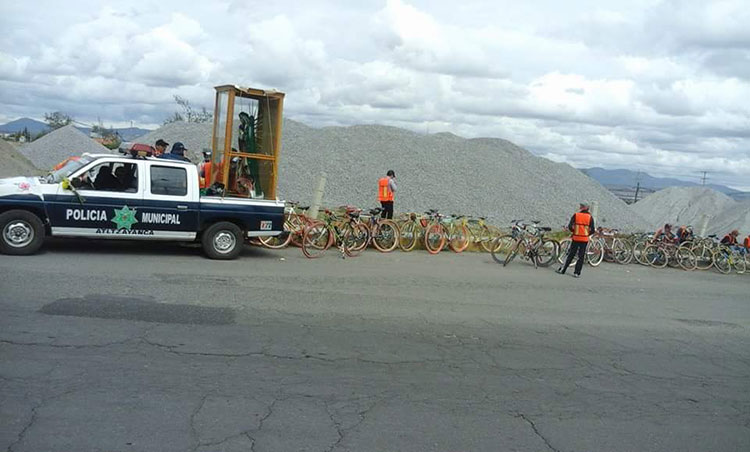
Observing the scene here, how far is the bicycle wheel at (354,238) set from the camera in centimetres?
1508

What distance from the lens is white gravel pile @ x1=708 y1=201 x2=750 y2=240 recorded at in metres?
32.0

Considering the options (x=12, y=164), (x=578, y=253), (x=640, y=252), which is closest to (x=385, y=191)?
(x=578, y=253)

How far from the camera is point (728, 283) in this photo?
1694 centimetres

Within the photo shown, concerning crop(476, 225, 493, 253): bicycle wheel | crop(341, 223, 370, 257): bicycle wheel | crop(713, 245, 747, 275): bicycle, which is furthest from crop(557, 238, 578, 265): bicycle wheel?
crop(713, 245, 747, 275): bicycle

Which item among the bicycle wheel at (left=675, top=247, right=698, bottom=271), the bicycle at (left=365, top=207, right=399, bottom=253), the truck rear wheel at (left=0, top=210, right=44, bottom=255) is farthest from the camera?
the bicycle wheel at (left=675, top=247, right=698, bottom=271)

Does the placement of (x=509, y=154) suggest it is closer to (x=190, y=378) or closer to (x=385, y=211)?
(x=385, y=211)

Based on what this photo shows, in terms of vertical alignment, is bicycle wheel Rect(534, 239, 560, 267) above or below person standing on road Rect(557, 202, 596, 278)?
below

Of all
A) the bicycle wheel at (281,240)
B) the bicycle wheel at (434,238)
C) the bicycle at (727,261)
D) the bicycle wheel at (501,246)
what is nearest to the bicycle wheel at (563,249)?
the bicycle wheel at (501,246)

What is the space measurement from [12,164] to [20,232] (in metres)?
17.5

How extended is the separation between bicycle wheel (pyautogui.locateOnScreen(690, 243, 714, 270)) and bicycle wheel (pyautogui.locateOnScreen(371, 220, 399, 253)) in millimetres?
8863

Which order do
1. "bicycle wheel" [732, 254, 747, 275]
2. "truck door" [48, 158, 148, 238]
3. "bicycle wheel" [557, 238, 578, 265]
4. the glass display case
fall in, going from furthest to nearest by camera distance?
"bicycle wheel" [732, 254, 747, 275] < "bicycle wheel" [557, 238, 578, 265] < the glass display case < "truck door" [48, 158, 148, 238]

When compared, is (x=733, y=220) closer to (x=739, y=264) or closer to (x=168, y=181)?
(x=739, y=264)

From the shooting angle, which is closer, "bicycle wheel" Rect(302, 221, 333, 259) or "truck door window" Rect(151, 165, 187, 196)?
"truck door window" Rect(151, 165, 187, 196)

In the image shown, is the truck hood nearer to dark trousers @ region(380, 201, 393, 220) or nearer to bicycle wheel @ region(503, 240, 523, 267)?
dark trousers @ region(380, 201, 393, 220)
